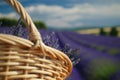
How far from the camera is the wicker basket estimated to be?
2.07 feet

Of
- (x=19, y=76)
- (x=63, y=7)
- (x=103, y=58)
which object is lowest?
(x=103, y=58)

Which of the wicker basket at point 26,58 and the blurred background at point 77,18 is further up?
the wicker basket at point 26,58

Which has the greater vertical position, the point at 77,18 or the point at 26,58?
the point at 26,58

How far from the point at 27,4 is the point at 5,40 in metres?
1.51

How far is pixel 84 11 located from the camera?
236 centimetres

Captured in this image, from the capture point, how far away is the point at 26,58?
2.14 feet

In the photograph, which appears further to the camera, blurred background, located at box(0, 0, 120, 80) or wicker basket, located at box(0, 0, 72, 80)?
blurred background, located at box(0, 0, 120, 80)

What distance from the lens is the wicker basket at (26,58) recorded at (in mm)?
631

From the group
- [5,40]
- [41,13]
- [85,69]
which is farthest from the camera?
[41,13]

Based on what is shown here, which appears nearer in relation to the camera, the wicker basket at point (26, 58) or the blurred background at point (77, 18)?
the wicker basket at point (26, 58)

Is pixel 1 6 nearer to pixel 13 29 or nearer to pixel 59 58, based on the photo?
pixel 13 29

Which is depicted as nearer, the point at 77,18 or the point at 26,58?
the point at 26,58

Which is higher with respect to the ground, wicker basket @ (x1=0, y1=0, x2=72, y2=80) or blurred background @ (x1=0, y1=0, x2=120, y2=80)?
wicker basket @ (x1=0, y1=0, x2=72, y2=80)

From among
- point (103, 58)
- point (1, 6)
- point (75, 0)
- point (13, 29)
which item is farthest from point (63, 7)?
point (13, 29)
